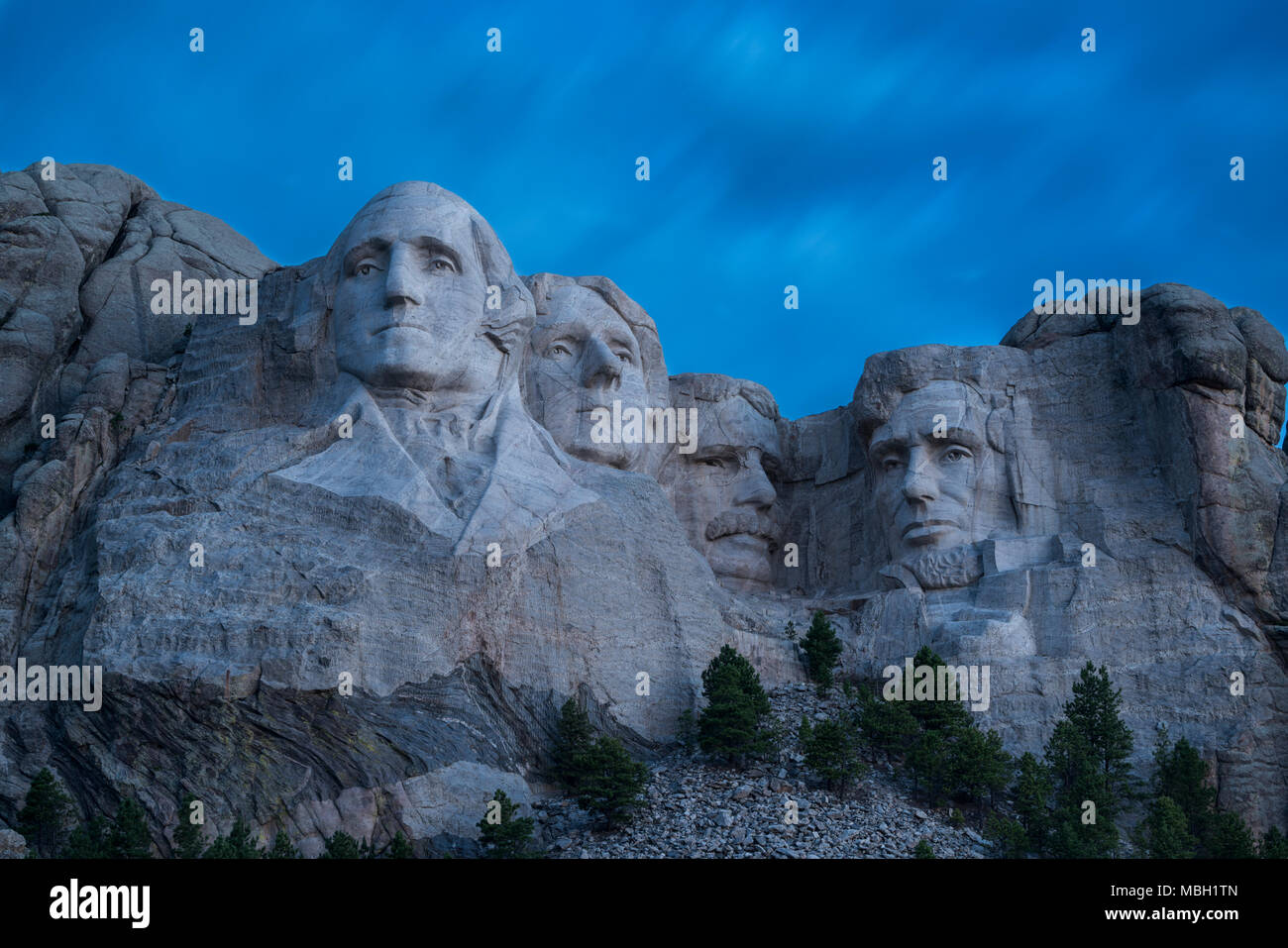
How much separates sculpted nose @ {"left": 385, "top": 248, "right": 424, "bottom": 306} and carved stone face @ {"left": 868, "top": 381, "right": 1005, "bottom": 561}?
663 cm

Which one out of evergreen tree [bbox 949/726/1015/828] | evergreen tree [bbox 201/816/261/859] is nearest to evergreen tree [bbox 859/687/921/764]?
evergreen tree [bbox 949/726/1015/828]

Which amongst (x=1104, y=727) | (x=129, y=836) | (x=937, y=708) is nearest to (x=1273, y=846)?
(x=1104, y=727)

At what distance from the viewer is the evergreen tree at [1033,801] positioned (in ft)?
74.1

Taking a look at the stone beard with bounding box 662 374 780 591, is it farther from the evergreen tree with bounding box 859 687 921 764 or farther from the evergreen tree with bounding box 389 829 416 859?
the evergreen tree with bounding box 389 829 416 859

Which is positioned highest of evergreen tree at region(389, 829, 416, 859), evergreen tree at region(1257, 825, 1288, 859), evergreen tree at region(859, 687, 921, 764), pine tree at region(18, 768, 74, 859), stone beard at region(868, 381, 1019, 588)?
stone beard at region(868, 381, 1019, 588)

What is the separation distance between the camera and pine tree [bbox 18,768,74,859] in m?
21.5

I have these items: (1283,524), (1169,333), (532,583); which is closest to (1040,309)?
(1169,333)

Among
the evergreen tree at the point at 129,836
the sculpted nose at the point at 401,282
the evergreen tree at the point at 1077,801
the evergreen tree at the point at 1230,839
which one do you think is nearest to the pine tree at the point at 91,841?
the evergreen tree at the point at 129,836

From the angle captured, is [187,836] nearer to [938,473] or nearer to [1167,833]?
[1167,833]

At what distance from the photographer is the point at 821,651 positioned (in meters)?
26.3

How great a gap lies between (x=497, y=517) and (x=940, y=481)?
6.74 meters

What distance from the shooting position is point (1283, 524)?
2712cm

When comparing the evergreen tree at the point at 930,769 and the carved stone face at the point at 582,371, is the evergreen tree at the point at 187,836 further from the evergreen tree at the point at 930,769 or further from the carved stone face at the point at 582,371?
the carved stone face at the point at 582,371
